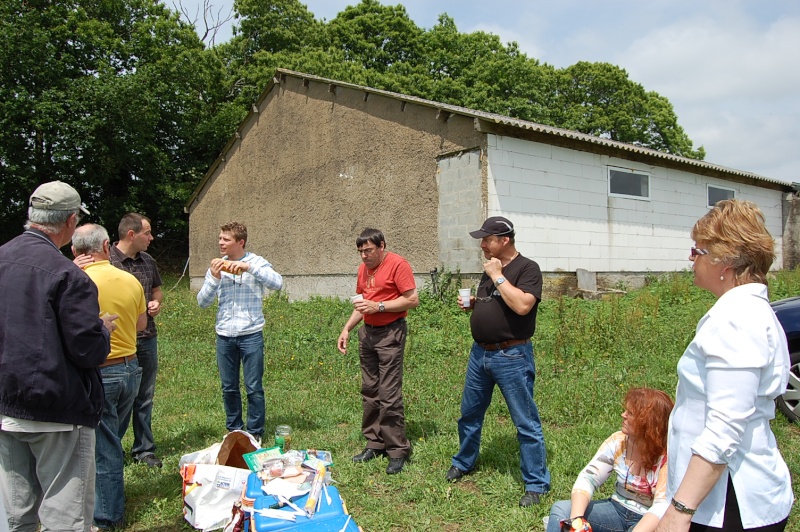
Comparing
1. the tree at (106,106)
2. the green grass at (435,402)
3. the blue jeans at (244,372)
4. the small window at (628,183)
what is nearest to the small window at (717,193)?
the small window at (628,183)

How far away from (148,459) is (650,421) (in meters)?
3.96

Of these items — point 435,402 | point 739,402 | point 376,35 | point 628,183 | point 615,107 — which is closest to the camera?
point 739,402

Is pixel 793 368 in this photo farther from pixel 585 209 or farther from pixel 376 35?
pixel 376 35

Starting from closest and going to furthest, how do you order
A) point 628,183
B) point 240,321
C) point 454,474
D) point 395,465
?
1. point 454,474
2. point 395,465
3. point 240,321
4. point 628,183

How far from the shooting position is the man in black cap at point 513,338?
12.6ft

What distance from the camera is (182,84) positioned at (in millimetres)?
26156

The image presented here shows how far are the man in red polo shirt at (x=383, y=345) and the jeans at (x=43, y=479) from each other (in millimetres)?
2255

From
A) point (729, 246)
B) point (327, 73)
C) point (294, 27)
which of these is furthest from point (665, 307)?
point (294, 27)

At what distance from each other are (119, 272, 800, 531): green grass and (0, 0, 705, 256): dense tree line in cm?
1586

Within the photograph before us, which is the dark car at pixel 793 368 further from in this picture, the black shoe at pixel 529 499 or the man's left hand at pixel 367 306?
the man's left hand at pixel 367 306

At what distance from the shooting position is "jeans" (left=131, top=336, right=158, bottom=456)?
186 inches

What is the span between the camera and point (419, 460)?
461 centimetres

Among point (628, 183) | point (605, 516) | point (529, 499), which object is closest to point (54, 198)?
point (605, 516)

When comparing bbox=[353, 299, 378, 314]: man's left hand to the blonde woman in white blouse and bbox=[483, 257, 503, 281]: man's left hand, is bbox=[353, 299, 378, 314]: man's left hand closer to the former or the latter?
bbox=[483, 257, 503, 281]: man's left hand
